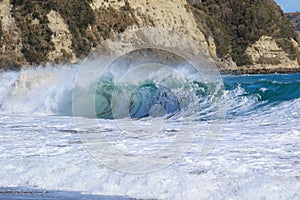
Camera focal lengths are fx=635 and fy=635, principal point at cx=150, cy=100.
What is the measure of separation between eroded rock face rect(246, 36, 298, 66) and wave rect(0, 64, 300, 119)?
204ft

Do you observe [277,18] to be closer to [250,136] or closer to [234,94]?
[234,94]

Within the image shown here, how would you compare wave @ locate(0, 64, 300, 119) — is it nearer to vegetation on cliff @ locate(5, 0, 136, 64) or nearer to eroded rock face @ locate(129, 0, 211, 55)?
vegetation on cliff @ locate(5, 0, 136, 64)

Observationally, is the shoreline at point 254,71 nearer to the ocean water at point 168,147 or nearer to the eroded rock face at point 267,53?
the eroded rock face at point 267,53

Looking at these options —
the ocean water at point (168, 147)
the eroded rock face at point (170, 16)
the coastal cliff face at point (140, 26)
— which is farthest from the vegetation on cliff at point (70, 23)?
the ocean water at point (168, 147)

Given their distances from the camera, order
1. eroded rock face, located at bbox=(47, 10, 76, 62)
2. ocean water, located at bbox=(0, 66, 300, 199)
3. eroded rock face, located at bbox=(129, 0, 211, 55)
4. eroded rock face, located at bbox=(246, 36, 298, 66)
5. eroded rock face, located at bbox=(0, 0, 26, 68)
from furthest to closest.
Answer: eroded rock face, located at bbox=(246, 36, 298, 66) → eroded rock face, located at bbox=(129, 0, 211, 55) → eroded rock face, located at bbox=(47, 10, 76, 62) → eroded rock face, located at bbox=(0, 0, 26, 68) → ocean water, located at bbox=(0, 66, 300, 199)

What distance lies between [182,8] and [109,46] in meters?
19.1

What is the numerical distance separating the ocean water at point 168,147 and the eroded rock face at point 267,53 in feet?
217

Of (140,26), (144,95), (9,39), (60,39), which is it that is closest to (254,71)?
(140,26)

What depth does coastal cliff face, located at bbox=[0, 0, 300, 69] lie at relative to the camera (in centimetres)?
4944

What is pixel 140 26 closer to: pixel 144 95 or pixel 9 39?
pixel 9 39

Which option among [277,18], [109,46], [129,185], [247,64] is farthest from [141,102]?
[277,18]

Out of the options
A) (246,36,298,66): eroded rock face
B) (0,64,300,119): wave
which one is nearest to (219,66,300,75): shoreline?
(246,36,298,66): eroded rock face

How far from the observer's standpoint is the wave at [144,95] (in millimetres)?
14143

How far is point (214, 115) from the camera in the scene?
13281 mm
